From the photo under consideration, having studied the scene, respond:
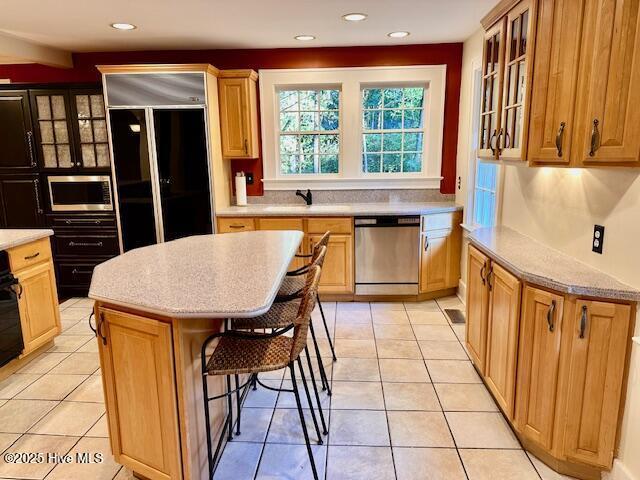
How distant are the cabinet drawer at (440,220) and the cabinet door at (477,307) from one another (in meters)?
1.22

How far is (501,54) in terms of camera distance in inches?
97.6

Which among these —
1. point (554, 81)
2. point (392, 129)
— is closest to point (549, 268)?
point (554, 81)

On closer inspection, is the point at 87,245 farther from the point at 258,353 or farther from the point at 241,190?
the point at 258,353

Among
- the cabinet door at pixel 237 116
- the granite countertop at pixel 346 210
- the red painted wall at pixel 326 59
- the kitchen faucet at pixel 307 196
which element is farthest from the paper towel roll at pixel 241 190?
the red painted wall at pixel 326 59

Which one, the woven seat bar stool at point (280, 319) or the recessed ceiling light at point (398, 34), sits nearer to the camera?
the woven seat bar stool at point (280, 319)

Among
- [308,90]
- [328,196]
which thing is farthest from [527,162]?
[308,90]

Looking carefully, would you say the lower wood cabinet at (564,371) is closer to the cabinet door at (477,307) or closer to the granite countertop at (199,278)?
the cabinet door at (477,307)

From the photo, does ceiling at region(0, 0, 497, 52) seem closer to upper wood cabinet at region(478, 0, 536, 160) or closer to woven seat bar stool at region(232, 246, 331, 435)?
upper wood cabinet at region(478, 0, 536, 160)

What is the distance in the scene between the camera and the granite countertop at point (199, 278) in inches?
61.6

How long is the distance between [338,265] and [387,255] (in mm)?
479

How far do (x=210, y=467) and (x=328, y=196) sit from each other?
3.18 m

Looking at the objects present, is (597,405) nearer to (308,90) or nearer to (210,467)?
(210,467)

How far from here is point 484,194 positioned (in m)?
3.83

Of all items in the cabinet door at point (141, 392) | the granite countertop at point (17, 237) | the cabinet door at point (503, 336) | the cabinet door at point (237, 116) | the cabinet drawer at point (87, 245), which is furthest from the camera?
the cabinet drawer at point (87, 245)
